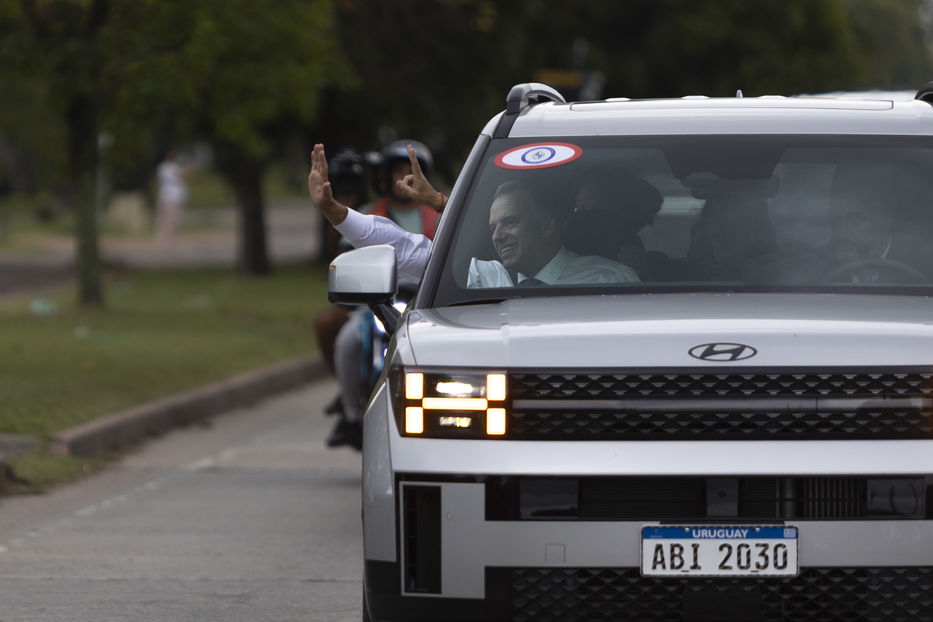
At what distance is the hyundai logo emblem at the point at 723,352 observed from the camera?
184 inches

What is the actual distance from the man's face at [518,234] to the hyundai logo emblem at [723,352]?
1119mm

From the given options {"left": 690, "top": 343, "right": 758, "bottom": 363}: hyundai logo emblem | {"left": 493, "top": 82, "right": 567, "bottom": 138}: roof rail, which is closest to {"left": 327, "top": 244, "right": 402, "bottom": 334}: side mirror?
{"left": 493, "top": 82, "right": 567, "bottom": 138}: roof rail

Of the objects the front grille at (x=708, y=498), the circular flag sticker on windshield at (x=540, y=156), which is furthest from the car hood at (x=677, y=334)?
the circular flag sticker on windshield at (x=540, y=156)

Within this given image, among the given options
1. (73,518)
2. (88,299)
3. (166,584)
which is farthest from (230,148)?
(166,584)

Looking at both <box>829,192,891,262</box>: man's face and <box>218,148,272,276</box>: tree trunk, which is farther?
<box>218,148,272,276</box>: tree trunk

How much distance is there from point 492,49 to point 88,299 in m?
11.5

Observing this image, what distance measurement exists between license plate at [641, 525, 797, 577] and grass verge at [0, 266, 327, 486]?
6348mm

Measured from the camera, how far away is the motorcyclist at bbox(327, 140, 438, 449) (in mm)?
9750

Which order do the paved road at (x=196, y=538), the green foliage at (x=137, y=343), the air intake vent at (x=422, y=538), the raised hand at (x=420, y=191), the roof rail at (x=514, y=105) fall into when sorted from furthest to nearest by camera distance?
1. the green foliage at (x=137, y=343)
2. the raised hand at (x=420, y=191)
3. the paved road at (x=196, y=538)
4. the roof rail at (x=514, y=105)
5. the air intake vent at (x=422, y=538)

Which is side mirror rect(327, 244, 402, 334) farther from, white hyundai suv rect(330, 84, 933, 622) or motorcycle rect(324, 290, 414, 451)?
motorcycle rect(324, 290, 414, 451)

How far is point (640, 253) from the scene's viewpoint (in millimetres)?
5734

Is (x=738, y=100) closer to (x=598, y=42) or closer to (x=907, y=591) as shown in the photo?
(x=907, y=591)

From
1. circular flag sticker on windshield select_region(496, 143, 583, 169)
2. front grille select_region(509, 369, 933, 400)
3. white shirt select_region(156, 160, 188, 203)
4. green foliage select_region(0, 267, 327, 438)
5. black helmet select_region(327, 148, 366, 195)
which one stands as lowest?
white shirt select_region(156, 160, 188, 203)

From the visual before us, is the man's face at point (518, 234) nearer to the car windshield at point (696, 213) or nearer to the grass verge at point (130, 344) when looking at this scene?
the car windshield at point (696, 213)
